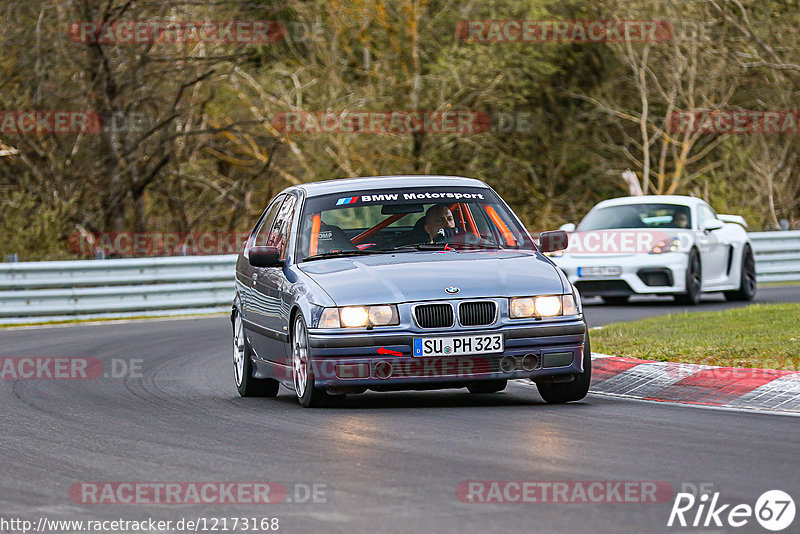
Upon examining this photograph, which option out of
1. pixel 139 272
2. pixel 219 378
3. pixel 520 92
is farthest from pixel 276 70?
pixel 219 378

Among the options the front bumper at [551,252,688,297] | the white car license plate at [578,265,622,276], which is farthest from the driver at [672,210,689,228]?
the white car license plate at [578,265,622,276]

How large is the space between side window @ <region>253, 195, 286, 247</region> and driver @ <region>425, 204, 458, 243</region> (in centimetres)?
156

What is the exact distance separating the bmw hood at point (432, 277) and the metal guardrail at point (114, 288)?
38.3ft

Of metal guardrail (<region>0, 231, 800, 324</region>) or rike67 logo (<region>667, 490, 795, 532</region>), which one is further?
metal guardrail (<region>0, 231, 800, 324</region>)

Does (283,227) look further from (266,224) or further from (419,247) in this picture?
(419,247)

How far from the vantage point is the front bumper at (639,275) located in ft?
67.1

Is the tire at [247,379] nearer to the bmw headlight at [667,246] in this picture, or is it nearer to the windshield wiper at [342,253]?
the windshield wiper at [342,253]

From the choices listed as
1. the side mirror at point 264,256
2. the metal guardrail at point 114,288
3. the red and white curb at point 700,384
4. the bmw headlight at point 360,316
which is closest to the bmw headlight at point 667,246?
the metal guardrail at point 114,288

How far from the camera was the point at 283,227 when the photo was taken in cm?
1144

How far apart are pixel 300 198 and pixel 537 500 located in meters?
5.19

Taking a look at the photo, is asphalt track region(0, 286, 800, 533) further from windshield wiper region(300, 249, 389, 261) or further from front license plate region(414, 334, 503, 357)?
windshield wiper region(300, 249, 389, 261)

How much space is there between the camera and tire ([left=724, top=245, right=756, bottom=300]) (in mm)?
21719

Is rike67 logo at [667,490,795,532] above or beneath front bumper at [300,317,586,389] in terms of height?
above

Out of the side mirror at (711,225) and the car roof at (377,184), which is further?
the side mirror at (711,225)
